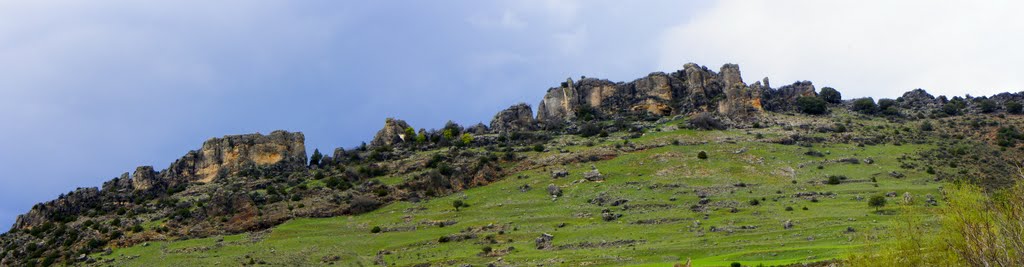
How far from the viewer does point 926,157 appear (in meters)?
101

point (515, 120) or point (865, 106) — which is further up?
point (515, 120)

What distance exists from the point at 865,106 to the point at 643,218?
72.9 metres

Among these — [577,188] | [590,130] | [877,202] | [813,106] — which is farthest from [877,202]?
[813,106]

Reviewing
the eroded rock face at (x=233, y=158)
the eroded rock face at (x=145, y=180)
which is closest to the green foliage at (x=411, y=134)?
the eroded rock face at (x=233, y=158)

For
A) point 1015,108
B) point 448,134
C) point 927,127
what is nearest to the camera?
point 927,127

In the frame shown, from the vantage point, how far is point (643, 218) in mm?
83000

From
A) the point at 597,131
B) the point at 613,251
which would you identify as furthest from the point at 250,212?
the point at 597,131

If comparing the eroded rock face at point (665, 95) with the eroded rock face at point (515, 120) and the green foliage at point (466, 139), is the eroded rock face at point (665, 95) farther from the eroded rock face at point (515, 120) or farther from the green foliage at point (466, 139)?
the green foliage at point (466, 139)

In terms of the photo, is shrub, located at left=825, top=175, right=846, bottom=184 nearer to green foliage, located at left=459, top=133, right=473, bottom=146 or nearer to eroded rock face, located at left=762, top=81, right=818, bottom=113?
eroded rock face, located at left=762, top=81, right=818, bottom=113

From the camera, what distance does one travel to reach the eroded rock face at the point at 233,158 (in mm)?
119062

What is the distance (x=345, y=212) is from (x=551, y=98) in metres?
61.7

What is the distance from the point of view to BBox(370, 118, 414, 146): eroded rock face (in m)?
135

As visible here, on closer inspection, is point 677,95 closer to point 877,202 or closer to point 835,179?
point 835,179

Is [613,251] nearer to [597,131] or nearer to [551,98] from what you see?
[597,131]
